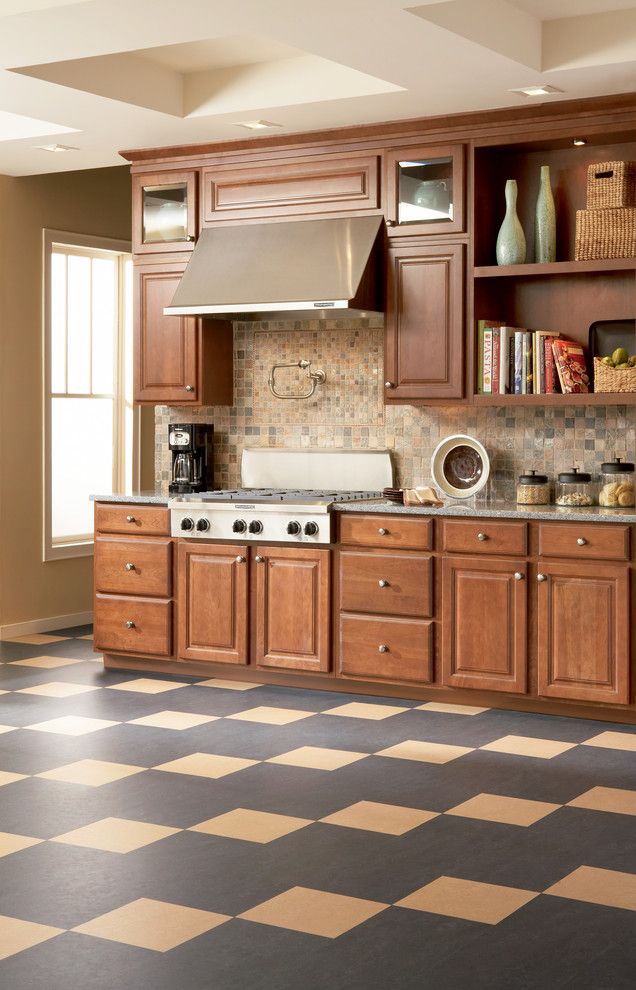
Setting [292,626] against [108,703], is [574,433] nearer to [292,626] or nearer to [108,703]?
[292,626]

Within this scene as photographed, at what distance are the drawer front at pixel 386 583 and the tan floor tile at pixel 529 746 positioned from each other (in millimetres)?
782

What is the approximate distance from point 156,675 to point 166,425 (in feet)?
4.60

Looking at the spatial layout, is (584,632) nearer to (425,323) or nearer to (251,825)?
(425,323)

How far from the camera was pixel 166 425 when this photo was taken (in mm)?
6680

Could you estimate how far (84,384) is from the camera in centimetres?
763

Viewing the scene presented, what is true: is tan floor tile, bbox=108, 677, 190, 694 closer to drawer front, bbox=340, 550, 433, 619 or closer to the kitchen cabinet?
drawer front, bbox=340, 550, 433, 619

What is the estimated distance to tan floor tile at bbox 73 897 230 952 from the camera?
9.17 ft

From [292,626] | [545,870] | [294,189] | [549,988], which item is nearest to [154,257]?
[294,189]

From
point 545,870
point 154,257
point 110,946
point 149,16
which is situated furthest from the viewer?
point 154,257

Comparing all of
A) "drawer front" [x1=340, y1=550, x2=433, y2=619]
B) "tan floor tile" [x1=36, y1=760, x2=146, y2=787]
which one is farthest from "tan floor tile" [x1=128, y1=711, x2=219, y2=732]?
"drawer front" [x1=340, y1=550, x2=433, y2=619]

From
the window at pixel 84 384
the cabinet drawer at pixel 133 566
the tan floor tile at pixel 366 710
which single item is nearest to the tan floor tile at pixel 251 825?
the tan floor tile at pixel 366 710

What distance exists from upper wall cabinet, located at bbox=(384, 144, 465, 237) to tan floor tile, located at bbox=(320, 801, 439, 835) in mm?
2719

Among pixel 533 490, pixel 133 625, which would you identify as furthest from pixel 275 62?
pixel 133 625

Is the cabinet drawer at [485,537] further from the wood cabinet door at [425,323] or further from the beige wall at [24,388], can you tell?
the beige wall at [24,388]
